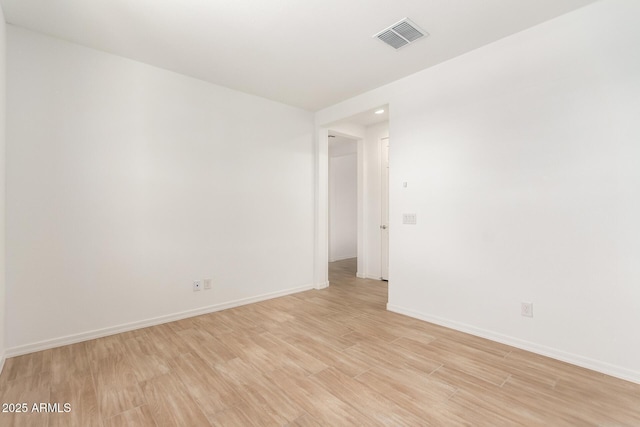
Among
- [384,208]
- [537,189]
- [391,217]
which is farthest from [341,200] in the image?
[537,189]

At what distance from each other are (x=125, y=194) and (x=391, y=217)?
3022mm

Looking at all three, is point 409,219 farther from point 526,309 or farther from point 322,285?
point 322,285

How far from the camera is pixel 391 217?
3.58 m

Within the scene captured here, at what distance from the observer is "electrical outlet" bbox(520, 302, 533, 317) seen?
2.47 metres

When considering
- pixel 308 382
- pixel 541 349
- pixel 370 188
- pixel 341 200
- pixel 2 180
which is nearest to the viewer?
pixel 308 382

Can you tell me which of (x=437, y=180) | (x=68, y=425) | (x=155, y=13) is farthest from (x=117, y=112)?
(x=437, y=180)

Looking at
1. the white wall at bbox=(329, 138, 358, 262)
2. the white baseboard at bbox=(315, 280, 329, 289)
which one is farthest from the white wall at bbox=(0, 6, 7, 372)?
the white wall at bbox=(329, 138, 358, 262)

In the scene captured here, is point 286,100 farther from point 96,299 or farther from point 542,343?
point 542,343

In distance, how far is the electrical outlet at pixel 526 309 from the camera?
2.47 metres

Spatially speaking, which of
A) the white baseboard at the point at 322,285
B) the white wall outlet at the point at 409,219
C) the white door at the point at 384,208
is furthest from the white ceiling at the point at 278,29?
the white baseboard at the point at 322,285

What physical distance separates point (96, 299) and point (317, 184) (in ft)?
10.2

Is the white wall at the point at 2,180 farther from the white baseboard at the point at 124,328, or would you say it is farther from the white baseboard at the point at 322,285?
the white baseboard at the point at 322,285

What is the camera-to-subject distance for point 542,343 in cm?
240

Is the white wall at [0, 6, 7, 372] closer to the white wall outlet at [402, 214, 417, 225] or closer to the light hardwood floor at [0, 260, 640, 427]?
the light hardwood floor at [0, 260, 640, 427]
